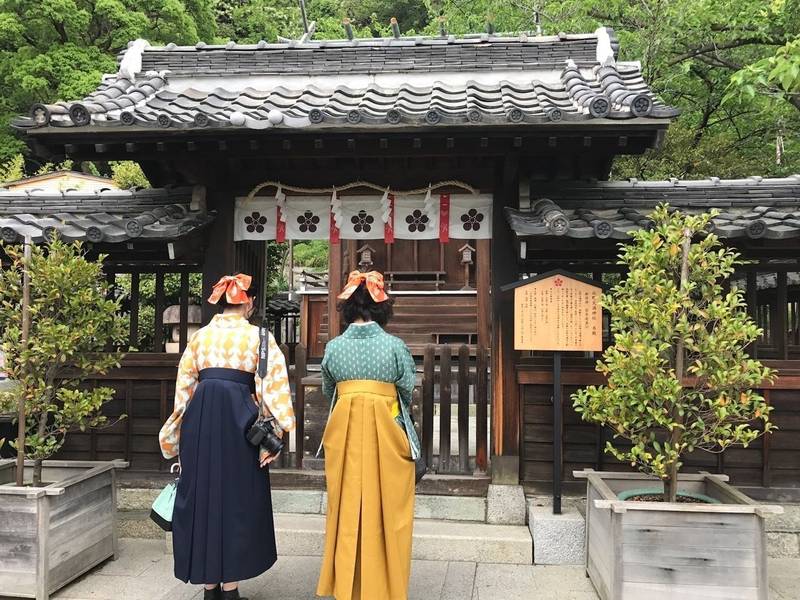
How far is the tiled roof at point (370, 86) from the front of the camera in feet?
16.0

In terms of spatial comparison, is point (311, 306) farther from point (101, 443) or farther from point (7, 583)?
point (7, 583)

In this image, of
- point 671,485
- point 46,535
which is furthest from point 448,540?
point 46,535

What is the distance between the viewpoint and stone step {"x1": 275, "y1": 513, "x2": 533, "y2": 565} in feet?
16.7

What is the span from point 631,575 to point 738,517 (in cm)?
80

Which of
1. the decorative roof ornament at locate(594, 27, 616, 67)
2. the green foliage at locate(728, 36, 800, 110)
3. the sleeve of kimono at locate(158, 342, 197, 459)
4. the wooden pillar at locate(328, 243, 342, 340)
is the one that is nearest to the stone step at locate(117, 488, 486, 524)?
the sleeve of kimono at locate(158, 342, 197, 459)

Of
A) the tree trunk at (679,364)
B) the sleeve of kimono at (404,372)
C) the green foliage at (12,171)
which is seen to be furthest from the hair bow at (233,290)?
the green foliage at (12,171)

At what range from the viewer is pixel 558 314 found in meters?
4.99

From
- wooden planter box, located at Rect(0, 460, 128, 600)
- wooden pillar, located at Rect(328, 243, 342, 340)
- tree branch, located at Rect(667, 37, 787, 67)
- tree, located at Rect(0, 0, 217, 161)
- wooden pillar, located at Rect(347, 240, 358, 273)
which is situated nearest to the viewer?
wooden planter box, located at Rect(0, 460, 128, 600)

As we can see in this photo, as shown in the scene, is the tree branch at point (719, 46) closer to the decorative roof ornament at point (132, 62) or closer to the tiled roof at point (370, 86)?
the tiled roof at point (370, 86)

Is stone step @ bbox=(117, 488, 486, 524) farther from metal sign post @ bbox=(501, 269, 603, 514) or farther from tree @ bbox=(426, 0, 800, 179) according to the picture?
tree @ bbox=(426, 0, 800, 179)

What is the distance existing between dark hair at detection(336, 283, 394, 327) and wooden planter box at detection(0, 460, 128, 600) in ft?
8.62

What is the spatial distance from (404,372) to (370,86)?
358 centimetres

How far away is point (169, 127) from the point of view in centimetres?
489

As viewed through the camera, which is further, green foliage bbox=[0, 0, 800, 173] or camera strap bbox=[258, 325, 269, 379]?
green foliage bbox=[0, 0, 800, 173]
